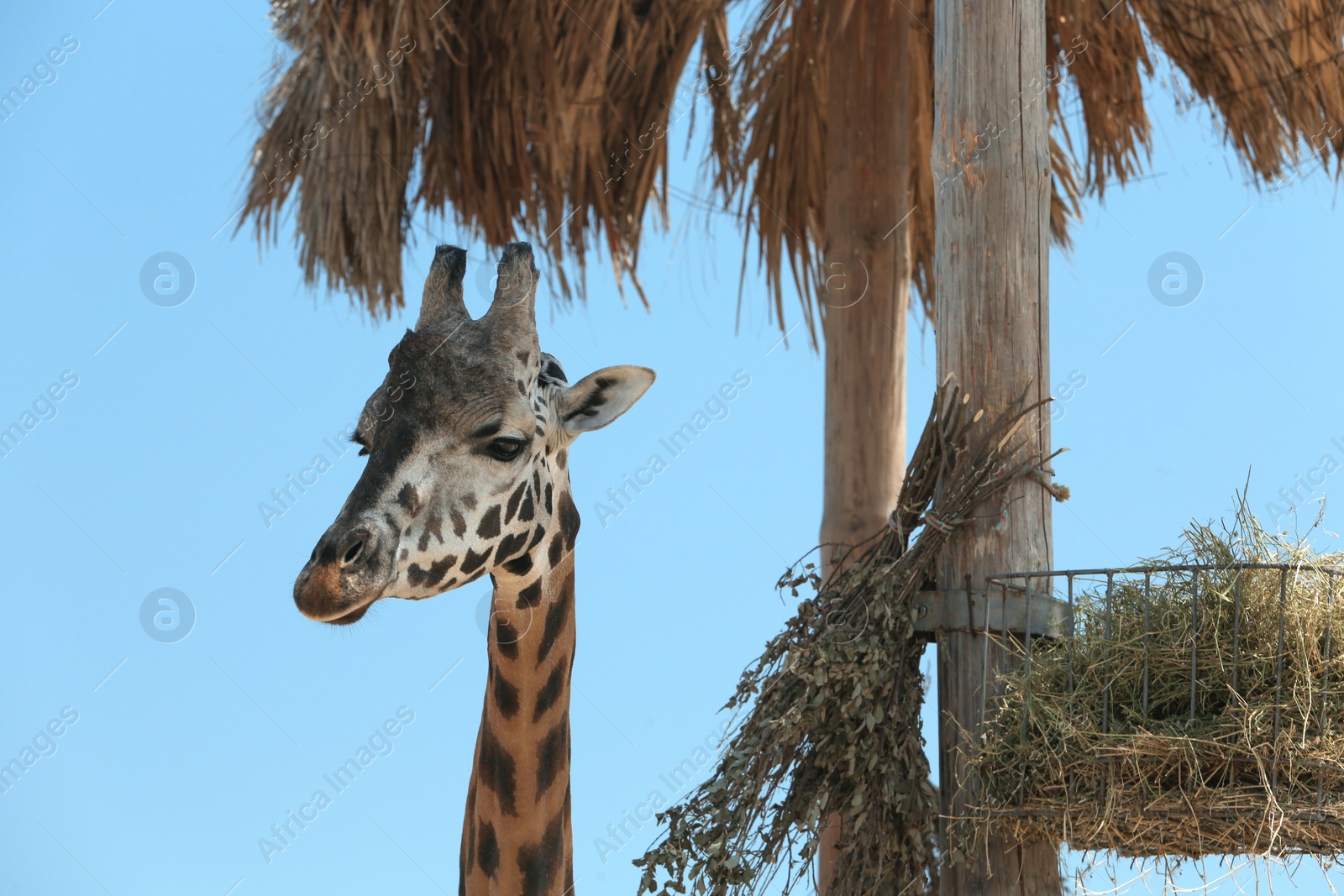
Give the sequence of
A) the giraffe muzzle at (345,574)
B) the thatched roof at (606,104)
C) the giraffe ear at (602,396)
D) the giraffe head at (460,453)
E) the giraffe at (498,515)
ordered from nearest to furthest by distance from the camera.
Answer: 1. the giraffe muzzle at (345,574)
2. the giraffe head at (460,453)
3. the giraffe at (498,515)
4. the giraffe ear at (602,396)
5. the thatched roof at (606,104)

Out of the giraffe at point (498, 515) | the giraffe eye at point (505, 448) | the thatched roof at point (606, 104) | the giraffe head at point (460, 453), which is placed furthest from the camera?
the thatched roof at point (606, 104)

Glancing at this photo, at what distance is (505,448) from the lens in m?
3.43

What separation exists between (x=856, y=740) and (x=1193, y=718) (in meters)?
0.81

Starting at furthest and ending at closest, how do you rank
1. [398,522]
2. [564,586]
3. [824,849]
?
[824,849] < [564,586] < [398,522]

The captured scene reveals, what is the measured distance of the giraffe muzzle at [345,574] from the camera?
2871mm

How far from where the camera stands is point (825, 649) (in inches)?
143

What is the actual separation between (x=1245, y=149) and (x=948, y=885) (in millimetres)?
3404

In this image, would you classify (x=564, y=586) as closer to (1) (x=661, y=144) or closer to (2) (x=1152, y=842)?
(2) (x=1152, y=842)

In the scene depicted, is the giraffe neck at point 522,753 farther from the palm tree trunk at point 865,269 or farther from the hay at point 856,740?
the palm tree trunk at point 865,269

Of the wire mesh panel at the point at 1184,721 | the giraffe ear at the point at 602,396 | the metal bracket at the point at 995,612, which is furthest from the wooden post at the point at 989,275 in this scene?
the giraffe ear at the point at 602,396

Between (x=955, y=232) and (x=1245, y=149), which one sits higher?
(x=1245, y=149)

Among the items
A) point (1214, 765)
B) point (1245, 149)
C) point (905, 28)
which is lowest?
point (1214, 765)

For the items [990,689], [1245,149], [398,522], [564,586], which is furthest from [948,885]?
[1245,149]

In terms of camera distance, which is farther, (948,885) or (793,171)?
(793,171)
